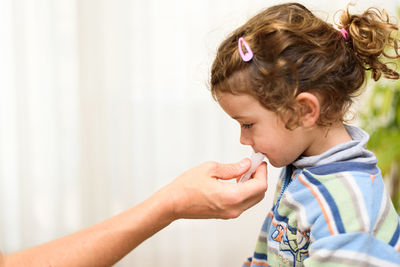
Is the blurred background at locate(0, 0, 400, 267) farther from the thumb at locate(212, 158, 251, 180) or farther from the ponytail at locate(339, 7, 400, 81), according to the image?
the thumb at locate(212, 158, 251, 180)

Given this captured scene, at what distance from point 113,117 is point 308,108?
1611mm

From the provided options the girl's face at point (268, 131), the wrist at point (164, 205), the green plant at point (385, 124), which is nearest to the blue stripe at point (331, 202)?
the girl's face at point (268, 131)

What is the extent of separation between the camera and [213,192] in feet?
3.62

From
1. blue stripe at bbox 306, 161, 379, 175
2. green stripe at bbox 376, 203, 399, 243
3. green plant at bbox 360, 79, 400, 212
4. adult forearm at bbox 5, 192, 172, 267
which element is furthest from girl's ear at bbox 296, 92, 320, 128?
green plant at bbox 360, 79, 400, 212

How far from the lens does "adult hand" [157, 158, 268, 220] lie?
1.10m

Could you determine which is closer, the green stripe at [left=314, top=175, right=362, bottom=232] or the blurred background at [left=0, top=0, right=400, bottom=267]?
the green stripe at [left=314, top=175, right=362, bottom=232]

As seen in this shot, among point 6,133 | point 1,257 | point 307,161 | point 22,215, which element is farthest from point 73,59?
point 307,161

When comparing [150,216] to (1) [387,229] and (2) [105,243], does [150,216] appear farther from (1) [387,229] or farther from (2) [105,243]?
(1) [387,229]

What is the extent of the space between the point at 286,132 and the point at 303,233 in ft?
0.81

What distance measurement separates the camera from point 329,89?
1.11 metres

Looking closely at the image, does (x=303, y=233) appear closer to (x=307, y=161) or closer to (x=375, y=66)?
(x=307, y=161)

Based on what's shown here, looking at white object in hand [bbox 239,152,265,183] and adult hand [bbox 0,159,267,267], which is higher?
white object in hand [bbox 239,152,265,183]

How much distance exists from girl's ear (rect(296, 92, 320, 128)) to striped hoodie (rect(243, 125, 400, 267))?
8cm

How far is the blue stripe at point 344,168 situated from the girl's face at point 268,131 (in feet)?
0.29
